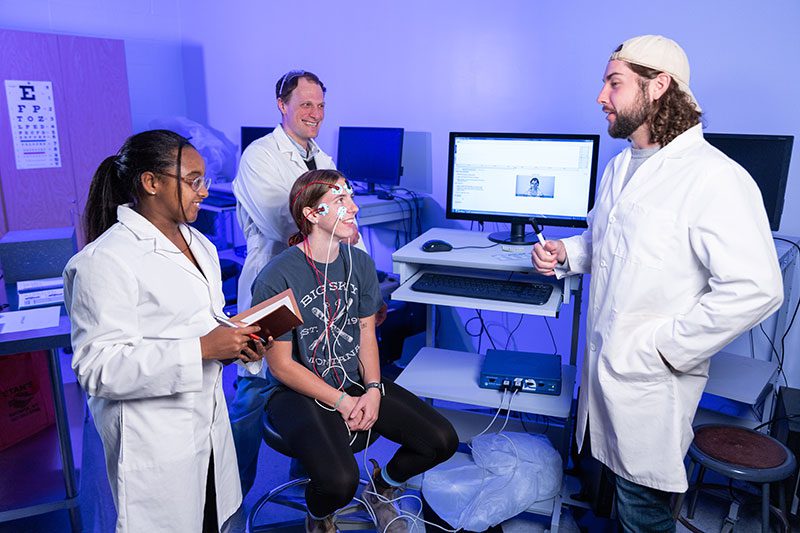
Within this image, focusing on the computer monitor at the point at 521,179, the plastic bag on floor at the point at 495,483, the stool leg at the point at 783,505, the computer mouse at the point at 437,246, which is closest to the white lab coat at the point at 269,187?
the computer mouse at the point at 437,246

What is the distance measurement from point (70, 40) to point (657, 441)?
12.1ft

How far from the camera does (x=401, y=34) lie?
119 inches

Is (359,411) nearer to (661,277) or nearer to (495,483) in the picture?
(495,483)

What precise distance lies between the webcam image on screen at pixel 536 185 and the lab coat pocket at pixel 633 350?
89 cm

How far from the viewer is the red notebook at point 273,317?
130cm

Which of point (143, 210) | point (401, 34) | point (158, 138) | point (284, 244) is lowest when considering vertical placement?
point (284, 244)

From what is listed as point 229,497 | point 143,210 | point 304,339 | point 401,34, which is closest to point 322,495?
point 229,497

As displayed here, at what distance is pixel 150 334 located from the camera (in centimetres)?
125

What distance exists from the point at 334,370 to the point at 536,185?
1.08m

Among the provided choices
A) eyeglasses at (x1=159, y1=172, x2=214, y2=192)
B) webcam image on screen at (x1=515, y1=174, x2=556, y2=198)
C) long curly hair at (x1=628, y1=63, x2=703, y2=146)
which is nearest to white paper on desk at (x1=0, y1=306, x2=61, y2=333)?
eyeglasses at (x1=159, y1=172, x2=214, y2=192)

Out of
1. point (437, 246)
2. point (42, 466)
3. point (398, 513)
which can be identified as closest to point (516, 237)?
point (437, 246)

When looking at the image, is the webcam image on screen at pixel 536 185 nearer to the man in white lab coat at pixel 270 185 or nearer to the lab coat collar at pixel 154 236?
the man in white lab coat at pixel 270 185

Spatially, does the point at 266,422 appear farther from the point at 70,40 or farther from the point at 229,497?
the point at 70,40

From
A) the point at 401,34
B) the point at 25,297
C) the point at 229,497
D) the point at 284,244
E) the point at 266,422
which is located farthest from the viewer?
the point at 401,34
